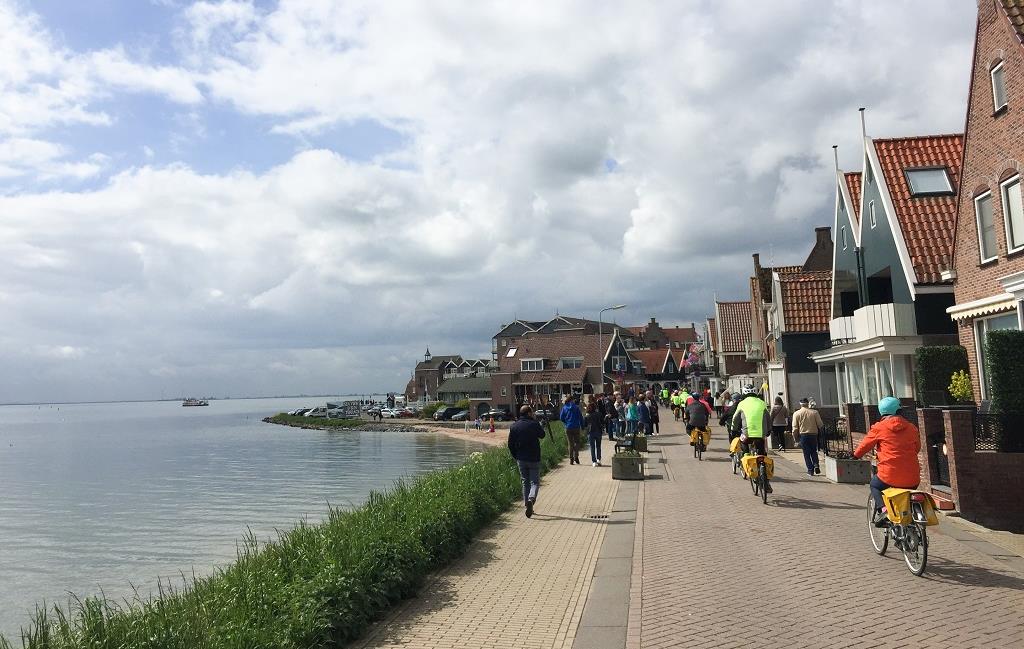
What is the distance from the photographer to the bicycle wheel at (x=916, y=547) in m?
8.03

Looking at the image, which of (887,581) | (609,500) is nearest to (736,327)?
(609,500)

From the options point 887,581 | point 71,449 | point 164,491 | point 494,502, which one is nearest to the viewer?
point 887,581

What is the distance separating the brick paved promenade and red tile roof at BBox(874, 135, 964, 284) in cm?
1060

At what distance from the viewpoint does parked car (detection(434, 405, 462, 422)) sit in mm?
91625

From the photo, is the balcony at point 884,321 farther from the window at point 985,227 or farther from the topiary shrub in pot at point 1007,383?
the topiary shrub in pot at point 1007,383

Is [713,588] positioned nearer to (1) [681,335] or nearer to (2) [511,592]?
(2) [511,592]

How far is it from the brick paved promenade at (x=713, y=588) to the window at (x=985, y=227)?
7609mm

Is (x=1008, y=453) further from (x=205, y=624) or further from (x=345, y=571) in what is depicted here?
(x=205, y=624)

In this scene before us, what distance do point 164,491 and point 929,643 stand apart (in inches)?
1379

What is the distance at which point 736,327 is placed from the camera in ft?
187

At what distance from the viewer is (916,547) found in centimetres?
816

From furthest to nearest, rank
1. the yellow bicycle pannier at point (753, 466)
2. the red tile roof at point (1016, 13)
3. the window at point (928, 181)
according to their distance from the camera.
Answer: the window at point (928, 181) → the red tile roof at point (1016, 13) → the yellow bicycle pannier at point (753, 466)

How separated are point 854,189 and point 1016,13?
448 inches

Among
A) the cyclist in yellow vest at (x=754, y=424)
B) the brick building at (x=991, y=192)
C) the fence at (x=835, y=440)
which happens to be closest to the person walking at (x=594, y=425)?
the fence at (x=835, y=440)
